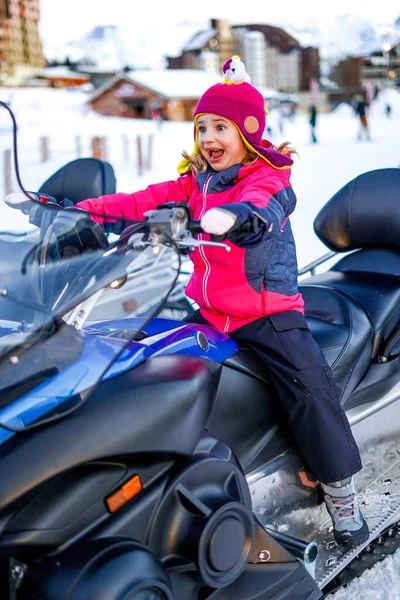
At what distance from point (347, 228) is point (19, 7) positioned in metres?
87.6

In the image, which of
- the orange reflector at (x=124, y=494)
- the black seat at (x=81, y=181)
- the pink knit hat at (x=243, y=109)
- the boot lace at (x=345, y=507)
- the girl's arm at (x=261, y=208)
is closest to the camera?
the orange reflector at (x=124, y=494)

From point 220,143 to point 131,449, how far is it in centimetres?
96

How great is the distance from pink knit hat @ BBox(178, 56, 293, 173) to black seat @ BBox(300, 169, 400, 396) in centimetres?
59

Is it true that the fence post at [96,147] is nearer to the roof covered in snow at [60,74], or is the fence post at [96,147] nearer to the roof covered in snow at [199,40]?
the roof covered in snow at [60,74]

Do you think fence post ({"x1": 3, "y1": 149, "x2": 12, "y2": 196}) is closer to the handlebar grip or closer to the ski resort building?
the handlebar grip

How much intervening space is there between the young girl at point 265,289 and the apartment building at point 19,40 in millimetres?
69268

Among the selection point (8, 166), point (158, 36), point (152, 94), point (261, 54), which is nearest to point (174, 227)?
point (8, 166)

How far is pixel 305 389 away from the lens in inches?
82.2

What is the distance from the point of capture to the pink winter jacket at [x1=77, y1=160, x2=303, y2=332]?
2045mm

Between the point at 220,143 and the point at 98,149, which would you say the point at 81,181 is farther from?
the point at 98,149

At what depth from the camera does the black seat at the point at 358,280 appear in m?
→ 2.42

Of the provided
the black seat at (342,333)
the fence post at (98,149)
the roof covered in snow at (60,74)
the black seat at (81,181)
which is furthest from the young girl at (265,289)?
the roof covered in snow at (60,74)

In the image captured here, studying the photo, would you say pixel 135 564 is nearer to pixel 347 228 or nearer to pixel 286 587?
pixel 286 587

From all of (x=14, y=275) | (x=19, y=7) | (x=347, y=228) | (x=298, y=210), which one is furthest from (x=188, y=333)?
(x=19, y=7)
